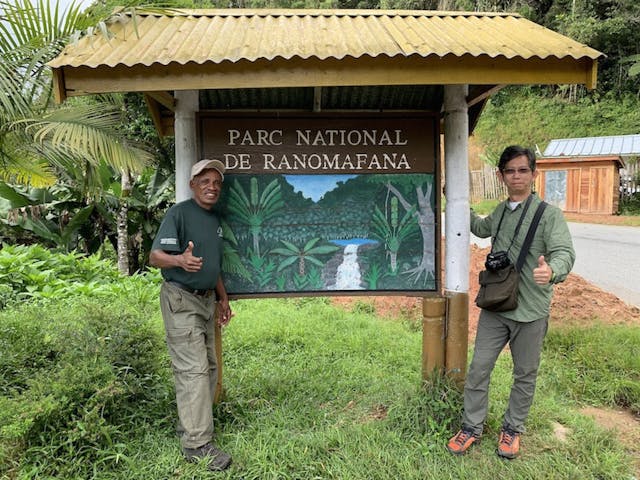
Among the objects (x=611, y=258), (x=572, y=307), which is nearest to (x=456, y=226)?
(x=572, y=307)

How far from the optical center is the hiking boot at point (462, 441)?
2895 millimetres

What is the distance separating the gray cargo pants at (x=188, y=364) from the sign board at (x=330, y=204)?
18.4 inches

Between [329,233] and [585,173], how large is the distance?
728 inches

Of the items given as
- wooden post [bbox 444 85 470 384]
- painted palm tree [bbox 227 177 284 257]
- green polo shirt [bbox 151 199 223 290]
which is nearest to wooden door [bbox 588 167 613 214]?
wooden post [bbox 444 85 470 384]

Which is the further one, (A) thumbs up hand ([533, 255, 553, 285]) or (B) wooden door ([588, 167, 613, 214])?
(B) wooden door ([588, 167, 613, 214])

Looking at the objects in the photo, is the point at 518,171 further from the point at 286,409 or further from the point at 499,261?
the point at 286,409

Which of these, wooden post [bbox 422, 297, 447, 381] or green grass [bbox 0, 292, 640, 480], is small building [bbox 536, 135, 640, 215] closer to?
green grass [bbox 0, 292, 640, 480]

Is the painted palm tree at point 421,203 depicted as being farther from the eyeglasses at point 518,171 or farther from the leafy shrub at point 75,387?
the leafy shrub at point 75,387

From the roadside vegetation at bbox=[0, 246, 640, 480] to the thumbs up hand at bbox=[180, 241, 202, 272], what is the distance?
0.99 metres

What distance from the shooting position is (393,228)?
3307mm

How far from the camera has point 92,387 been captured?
9.66 feet

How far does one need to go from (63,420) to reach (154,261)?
1211 mm

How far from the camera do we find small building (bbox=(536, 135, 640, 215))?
694 inches

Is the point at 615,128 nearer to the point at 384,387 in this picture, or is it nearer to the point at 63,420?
the point at 384,387
